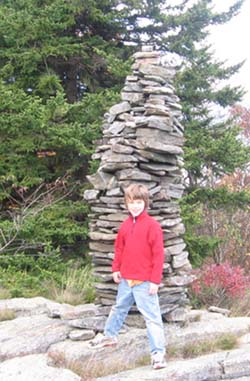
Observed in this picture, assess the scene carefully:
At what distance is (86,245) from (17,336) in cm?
425

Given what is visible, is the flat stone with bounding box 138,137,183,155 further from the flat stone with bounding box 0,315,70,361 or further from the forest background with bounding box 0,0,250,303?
the forest background with bounding box 0,0,250,303

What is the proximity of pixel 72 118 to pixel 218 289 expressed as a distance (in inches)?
163

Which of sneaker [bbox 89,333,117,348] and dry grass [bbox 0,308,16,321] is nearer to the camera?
sneaker [bbox 89,333,117,348]

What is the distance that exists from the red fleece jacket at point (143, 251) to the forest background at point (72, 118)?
9.68 feet

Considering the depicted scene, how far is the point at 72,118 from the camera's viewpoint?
30.1ft

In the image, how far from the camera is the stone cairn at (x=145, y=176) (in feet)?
16.4

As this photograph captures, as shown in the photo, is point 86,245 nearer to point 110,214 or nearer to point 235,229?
point 110,214

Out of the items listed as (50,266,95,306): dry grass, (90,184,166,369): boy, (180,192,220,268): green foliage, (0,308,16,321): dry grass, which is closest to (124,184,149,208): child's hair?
(90,184,166,369): boy

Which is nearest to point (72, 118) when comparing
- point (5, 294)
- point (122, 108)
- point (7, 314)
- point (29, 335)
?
point (5, 294)

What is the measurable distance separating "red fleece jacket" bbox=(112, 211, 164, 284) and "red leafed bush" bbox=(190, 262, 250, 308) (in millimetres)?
3908

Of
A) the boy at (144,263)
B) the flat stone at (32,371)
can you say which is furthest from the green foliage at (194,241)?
the flat stone at (32,371)

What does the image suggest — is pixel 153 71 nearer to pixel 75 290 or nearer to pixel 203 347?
pixel 203 347

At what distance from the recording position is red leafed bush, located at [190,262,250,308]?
791cm

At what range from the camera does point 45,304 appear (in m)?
6.42
